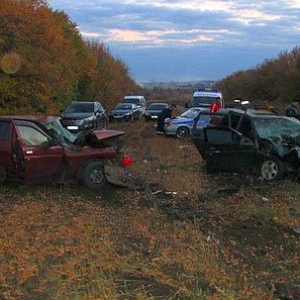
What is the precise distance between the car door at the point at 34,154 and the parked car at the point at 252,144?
3.75m

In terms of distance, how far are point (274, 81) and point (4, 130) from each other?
2858 inches

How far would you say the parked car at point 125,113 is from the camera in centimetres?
3947

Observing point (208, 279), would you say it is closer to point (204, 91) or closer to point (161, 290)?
point (161, 290)

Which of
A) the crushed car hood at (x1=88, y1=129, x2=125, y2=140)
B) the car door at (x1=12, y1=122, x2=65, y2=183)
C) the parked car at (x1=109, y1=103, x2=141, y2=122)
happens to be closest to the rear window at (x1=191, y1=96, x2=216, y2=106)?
the parked car at (x1=109, y1=103, x2=141, y2=122)

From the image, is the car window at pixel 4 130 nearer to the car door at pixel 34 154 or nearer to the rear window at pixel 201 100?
the car door at pixel 34 154

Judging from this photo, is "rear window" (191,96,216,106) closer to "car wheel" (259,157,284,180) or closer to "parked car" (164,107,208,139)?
"parked car" (164,107,208,139)

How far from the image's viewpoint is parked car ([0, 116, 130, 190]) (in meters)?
10.9

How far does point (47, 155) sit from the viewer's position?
11.1 meters

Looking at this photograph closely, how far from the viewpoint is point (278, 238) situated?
27.1 feet

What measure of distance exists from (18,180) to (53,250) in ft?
13.4

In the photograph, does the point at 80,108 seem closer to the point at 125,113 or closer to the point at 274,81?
the point at 125,113

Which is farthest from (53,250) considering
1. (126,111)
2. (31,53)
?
(126,111)

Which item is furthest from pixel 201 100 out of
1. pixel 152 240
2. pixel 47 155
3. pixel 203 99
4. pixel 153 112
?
pixel 152 240

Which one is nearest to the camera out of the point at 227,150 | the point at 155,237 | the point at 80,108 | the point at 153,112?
the point at 155,237
